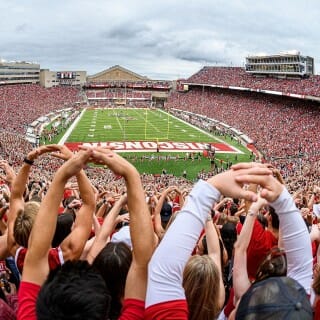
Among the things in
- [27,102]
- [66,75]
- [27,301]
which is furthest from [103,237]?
[66,75]

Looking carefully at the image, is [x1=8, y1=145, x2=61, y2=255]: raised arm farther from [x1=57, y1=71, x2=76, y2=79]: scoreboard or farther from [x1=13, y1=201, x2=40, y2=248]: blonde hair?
[x1=57, y1=71, x2=76, y2=79]: scoreboard

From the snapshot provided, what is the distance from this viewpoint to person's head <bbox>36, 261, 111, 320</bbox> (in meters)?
1.78

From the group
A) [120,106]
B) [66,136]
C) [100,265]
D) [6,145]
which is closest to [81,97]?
[120,106]

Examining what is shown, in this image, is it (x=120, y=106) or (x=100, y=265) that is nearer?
(x=100, y=265)

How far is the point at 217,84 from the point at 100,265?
74.7m

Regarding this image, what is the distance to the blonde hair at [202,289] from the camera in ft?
7.47

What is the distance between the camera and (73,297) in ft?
5.90

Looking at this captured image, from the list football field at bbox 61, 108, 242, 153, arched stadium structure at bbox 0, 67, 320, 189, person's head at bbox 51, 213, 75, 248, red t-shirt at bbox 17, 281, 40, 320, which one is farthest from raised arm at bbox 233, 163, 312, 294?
football field at bbox 61, 108, 242, 153

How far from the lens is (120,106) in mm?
85938

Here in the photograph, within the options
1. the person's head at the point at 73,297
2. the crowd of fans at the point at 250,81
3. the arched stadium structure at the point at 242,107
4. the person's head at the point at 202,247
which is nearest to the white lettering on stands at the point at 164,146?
the arched stadium structure at the point at 242,107

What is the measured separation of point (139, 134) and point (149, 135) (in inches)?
53.2

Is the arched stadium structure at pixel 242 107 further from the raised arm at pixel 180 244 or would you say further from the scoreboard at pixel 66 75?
the raised arm at pixel 180 244

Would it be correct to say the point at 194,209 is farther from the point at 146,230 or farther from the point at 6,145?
the point at 6,145

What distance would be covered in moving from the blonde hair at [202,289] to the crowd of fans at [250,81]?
45.1 meters
